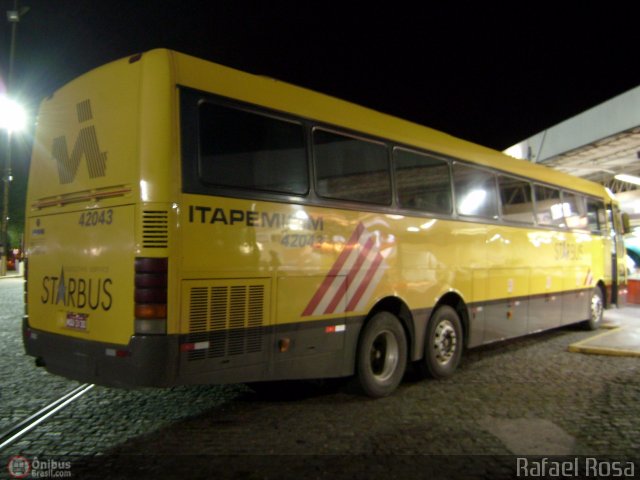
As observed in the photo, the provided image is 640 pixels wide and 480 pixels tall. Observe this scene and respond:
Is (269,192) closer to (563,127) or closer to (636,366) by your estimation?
(636,366)

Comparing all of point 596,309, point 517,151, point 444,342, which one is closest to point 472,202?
point 444,342

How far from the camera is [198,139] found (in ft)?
15.4

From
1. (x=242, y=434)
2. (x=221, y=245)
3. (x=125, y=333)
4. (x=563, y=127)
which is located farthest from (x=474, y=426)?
(x=563, y=127)

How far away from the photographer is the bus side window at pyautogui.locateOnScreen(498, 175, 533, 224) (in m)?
8.86

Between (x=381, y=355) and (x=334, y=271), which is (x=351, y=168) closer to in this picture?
(x=334, y=271)

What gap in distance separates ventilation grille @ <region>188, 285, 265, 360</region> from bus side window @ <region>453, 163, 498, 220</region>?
154 inches

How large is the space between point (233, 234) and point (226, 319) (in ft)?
2.49

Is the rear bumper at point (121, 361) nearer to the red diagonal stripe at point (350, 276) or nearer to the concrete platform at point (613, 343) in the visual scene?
the red diagonal stripe at point (350, 276)

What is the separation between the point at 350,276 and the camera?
19.7ft

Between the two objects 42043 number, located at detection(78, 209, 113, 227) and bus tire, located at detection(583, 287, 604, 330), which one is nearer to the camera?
42043 number, located at detection(78, 209, 113, 227)

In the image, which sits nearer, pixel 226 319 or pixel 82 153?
pixel 226 319

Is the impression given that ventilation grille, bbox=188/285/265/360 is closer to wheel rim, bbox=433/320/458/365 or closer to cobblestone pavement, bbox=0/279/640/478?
cobblestone pavement, bbox=0/279/640/478

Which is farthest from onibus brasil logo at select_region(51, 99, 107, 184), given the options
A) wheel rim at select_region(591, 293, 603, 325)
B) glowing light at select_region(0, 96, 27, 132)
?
glowing light at select_region(0, 96, 27, 132)

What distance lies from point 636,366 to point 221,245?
21.9 feet
